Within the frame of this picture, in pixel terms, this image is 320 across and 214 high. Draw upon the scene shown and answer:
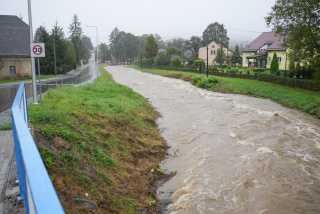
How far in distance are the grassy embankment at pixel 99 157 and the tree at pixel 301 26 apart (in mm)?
15949

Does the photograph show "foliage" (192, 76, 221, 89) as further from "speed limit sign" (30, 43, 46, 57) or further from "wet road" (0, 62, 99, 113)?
"speed limit sign" (30, 43, 46, 57)

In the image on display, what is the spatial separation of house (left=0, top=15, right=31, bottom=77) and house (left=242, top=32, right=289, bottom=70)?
130 ft

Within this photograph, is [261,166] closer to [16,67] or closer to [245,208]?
[245,208]

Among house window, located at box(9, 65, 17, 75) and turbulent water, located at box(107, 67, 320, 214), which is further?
house window, located at box(9, 65, 17, 75)

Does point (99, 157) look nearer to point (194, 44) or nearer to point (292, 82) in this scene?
point (292, 82)

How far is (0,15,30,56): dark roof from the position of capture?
36.8 metres

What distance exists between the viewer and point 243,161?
9.52 meters

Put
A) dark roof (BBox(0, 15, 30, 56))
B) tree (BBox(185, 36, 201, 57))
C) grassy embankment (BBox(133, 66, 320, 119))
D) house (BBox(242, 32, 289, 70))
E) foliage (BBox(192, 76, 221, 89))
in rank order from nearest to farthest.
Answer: grassy embankment (BBox(133, 66, 320, 119))
foliage (BBox(192, 76, 221, 89))
dark roof (BBox(0, 15, 30, 56))
house (BBox(242, 32, 289, 70))
tree (BBox(185, 36, 201, 57))

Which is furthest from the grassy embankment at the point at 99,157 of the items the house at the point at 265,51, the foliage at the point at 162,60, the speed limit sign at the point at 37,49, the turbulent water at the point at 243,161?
the foliage at the point at 162,60

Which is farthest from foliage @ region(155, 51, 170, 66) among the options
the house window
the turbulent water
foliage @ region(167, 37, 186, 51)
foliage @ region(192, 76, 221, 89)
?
the turbulent water

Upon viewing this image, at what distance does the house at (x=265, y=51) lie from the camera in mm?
46156

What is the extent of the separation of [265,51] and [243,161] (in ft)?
152

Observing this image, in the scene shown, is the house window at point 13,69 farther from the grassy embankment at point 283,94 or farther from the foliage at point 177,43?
the foliage at point 177,43

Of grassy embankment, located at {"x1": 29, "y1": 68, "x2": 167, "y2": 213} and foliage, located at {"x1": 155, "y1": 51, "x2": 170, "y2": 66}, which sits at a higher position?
foliage, located at {"x1": 155, "y1": 51, "x2": 170, "y2": 66}
